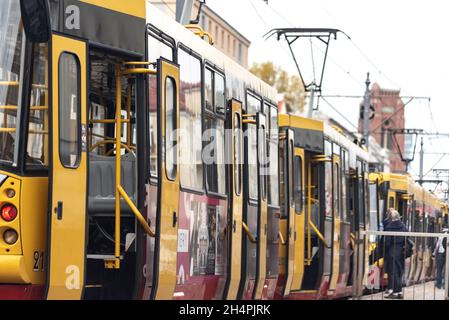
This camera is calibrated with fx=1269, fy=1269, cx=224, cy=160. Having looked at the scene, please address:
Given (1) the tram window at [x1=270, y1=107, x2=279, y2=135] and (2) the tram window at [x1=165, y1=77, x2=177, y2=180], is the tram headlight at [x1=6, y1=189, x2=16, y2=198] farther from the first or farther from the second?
(1) the tram window at [x1=270, y1=107, x2=279, y2=135]

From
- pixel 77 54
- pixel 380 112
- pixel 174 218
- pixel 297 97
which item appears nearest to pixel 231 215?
pixel 174 218

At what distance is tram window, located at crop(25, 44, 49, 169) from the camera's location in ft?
32.6

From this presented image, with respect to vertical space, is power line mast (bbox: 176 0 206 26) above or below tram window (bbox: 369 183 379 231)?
above

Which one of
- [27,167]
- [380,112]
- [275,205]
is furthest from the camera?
[380,112]

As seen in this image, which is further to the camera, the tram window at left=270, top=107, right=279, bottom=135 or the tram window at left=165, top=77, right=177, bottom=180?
the tram window at left=270, top=107, right=279, bottom=135

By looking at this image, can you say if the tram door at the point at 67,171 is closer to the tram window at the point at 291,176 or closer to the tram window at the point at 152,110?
the tram window at the point at 152,110

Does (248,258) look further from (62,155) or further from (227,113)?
(62,155)

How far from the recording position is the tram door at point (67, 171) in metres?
9.70

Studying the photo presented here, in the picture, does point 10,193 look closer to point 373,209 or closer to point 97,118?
point 97,118

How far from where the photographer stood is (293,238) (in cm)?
1970

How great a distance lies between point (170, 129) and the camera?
11.9 metres

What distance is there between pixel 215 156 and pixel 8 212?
467 centimetres

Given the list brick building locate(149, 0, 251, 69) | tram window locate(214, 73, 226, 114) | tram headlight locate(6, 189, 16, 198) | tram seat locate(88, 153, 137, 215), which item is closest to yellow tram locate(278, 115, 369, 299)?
tram window locate(214, 73, 226, 114)
